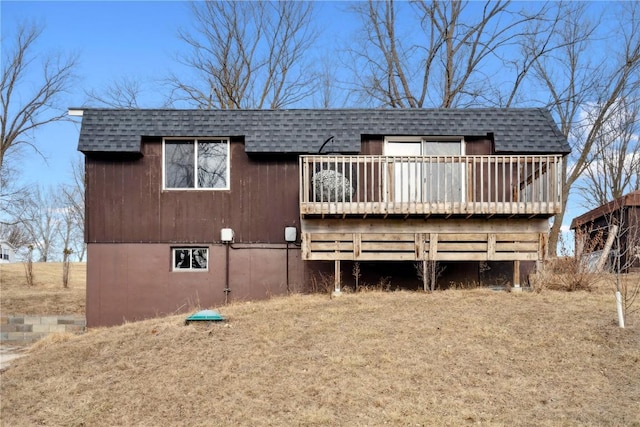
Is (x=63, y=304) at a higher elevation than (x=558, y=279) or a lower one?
lower

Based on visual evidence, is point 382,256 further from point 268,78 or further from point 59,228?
point 59,228

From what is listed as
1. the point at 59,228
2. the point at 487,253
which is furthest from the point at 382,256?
the point at 59,228

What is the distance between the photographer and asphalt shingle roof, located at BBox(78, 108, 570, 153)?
1262 centimetres

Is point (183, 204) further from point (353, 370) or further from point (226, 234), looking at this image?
point (353, 370)

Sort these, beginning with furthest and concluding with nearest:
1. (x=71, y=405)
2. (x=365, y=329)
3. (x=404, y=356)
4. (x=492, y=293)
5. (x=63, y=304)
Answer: (x=63, y=304), (x=492, y=293), (x=365, y=329), (x=404, y=356), (x=71, y=405)

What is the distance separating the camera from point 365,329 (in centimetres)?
880

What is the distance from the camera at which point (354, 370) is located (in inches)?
291

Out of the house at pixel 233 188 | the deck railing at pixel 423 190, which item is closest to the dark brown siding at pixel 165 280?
the house at pixel 233 188

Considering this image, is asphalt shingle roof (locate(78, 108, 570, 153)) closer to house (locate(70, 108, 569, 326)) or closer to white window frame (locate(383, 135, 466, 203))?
house (locate(70, 108, 569, 326))

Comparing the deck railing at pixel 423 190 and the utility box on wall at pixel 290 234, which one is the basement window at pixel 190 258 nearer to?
the utility box on wall at pixel 290 234

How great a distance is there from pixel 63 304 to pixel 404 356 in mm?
13406

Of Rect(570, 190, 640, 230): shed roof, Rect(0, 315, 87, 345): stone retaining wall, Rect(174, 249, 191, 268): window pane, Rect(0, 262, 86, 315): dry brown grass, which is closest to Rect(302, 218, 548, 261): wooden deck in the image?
Rect(174, 249, 191, 268): window pane

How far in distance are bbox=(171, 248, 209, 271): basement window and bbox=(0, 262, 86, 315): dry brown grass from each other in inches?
220

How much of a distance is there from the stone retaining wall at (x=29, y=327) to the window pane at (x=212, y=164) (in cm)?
450
